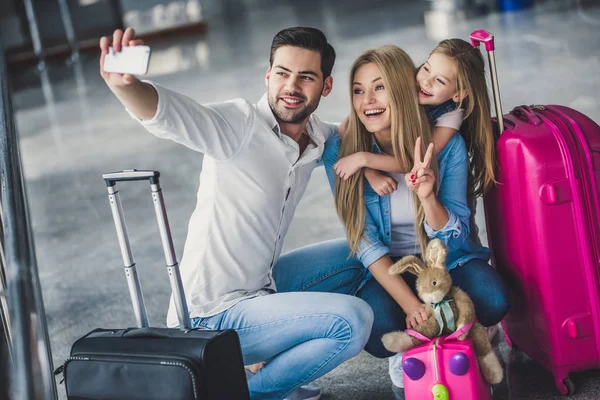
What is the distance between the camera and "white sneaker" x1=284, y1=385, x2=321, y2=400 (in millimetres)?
2623

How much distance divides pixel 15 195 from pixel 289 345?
0.91 metres

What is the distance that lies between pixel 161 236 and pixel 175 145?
175 inches

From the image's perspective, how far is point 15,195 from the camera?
1.71 metres

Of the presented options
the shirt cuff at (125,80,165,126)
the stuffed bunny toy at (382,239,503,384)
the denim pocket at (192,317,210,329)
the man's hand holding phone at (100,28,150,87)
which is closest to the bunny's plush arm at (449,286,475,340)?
the stuffed bunny toy at (382,239,503,384)

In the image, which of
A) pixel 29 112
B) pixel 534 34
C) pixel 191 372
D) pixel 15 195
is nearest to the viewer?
pixel 15 195

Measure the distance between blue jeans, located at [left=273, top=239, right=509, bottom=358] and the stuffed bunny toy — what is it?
0.39 feet

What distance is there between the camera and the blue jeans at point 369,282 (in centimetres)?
245

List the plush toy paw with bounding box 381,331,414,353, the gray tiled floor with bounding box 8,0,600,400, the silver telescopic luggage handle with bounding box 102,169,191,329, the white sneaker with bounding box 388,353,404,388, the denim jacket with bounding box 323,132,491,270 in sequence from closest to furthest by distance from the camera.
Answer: the silver telescopic luggage handle with bounding box 102,169,191,329, the plush toy paw with bounding box 381,331,414,353, the denim jacket with bounding box 323,132,491,270, the white sneaker with bounding box 388,353,404,388, the gray tiled floor with bounding box 8,0,600,400

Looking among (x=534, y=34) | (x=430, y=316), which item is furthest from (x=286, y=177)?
(x=534, y=34)

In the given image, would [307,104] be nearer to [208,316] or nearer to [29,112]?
[208,316]

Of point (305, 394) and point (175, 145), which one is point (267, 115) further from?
point (175, 145)

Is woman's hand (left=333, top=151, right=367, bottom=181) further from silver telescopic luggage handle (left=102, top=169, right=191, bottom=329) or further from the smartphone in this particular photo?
the smartphone

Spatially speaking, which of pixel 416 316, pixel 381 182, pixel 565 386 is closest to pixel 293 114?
pixel 381 182

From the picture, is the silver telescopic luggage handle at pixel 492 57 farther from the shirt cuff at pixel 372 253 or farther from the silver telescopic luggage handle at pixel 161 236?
the silver telescopic luggage handle at pixel 161 236
